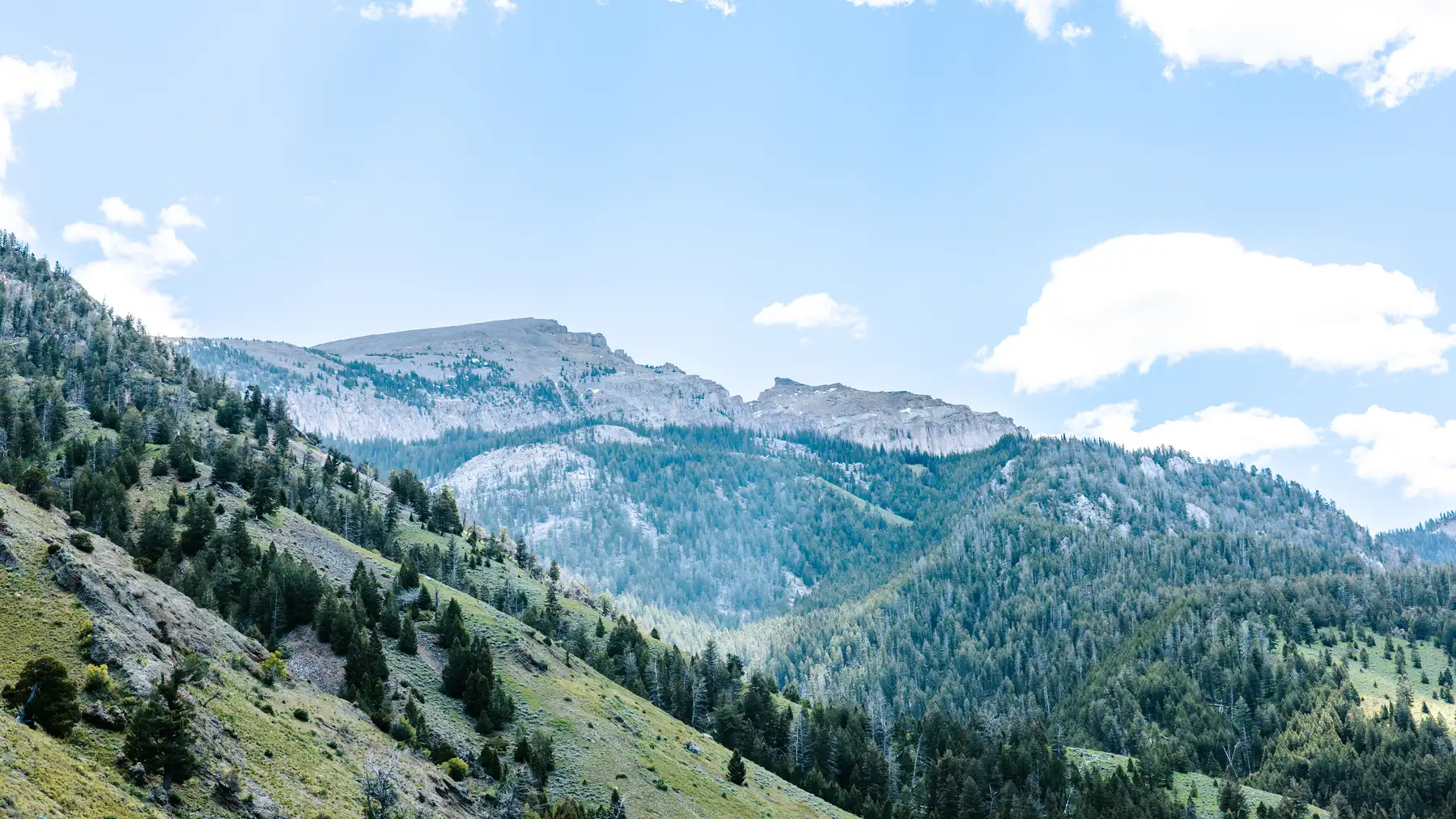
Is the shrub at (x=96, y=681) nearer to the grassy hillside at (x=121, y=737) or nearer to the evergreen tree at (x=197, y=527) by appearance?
the grassy hillside at (x=121, y=737)

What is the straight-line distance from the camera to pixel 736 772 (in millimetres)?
115750

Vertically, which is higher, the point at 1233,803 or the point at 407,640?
the point at 407,640

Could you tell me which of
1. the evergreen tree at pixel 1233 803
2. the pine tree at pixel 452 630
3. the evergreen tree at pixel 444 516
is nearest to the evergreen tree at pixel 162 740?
the pine tree at pixel 452 630

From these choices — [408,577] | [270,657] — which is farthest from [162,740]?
[408,577]

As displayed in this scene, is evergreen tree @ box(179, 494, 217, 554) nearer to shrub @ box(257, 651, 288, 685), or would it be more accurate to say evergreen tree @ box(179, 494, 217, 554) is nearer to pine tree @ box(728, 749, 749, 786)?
shrub @ box(257, 651, 288, 685)

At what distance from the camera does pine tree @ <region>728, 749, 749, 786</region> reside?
11481cm

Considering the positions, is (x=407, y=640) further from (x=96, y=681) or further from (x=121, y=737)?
(x=121, y=737)

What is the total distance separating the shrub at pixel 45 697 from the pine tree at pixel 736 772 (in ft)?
256

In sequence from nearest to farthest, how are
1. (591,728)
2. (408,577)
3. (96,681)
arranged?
(96,681) → (591,728) → (408,577)

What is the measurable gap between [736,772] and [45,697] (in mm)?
80917

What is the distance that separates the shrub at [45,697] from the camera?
49812 mm

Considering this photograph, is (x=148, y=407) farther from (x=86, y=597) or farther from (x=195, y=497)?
(x=86, y=597)

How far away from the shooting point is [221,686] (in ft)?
218

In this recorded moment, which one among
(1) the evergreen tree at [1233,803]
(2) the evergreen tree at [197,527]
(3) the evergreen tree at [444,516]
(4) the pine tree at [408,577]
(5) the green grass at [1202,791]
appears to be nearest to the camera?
(2) the evergreen tree at [197,527]
